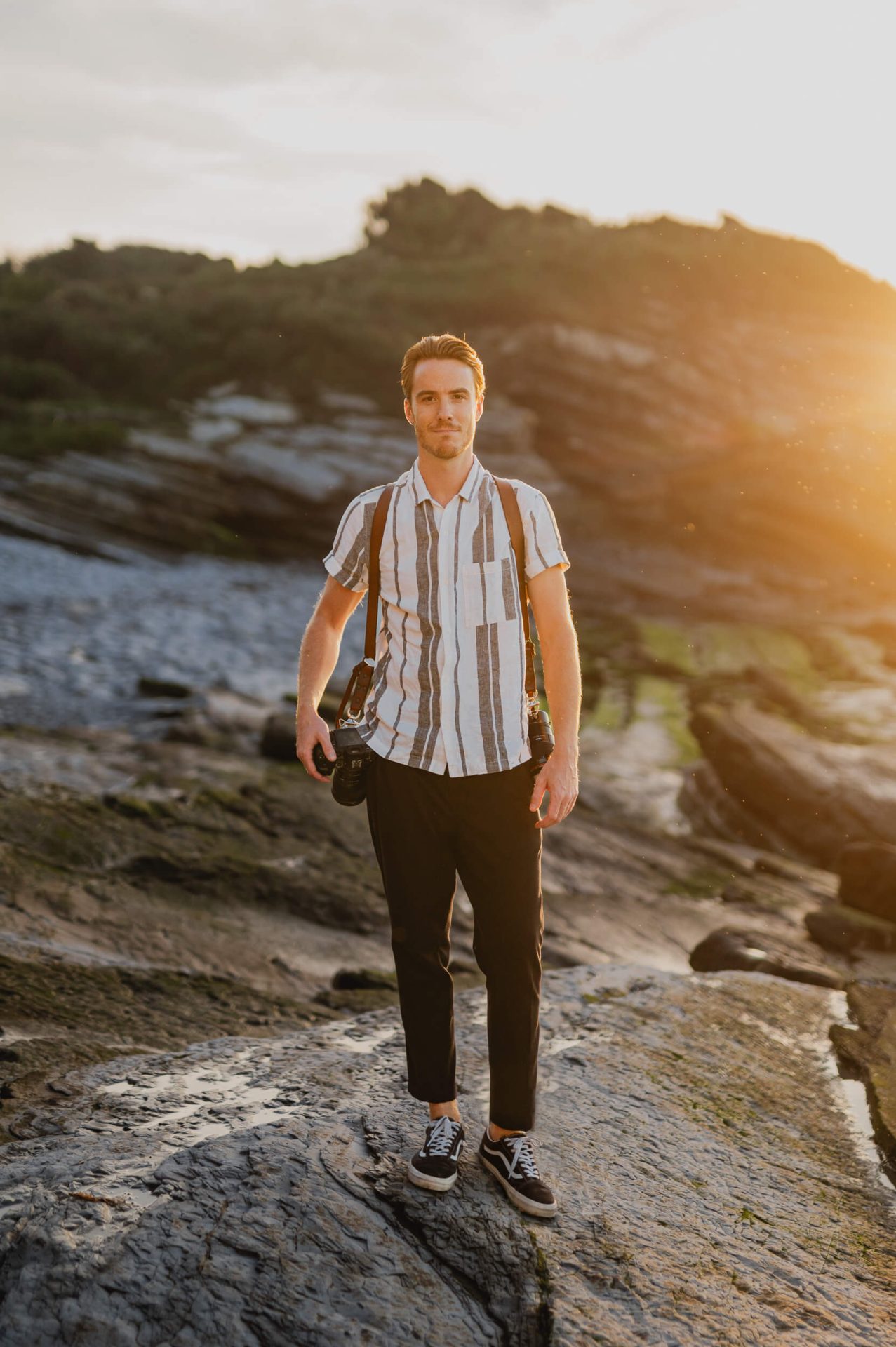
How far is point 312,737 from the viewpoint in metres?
3.21

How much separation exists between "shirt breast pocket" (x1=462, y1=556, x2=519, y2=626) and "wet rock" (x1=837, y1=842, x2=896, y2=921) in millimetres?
8976

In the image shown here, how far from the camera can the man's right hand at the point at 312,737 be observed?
316 centimetres

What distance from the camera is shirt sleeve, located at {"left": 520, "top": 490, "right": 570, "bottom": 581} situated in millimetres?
3068

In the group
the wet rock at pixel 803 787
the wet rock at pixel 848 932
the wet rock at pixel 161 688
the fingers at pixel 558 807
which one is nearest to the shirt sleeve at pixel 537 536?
the fingers at pixel 558 807

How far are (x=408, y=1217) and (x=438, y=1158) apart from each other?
0.19 m

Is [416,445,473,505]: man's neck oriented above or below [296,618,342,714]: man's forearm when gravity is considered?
above

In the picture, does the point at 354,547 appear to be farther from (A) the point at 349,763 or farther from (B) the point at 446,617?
(A) the point at 349,763

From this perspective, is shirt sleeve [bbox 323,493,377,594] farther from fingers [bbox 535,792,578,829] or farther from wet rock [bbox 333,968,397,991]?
wet rock [bbox 333,968,397,991]

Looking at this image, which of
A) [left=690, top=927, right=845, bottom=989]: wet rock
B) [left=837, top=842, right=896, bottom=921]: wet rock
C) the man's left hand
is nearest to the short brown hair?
the man's left hand

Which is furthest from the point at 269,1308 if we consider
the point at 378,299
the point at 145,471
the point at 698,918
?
the point at 378,299

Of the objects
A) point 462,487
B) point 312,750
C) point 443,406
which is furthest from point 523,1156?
point 443,406

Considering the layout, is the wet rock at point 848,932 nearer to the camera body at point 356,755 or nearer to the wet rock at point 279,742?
the wet rock at point 279,742

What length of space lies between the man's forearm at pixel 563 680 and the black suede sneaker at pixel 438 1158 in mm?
1198

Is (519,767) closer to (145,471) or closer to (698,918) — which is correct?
(698,918)
